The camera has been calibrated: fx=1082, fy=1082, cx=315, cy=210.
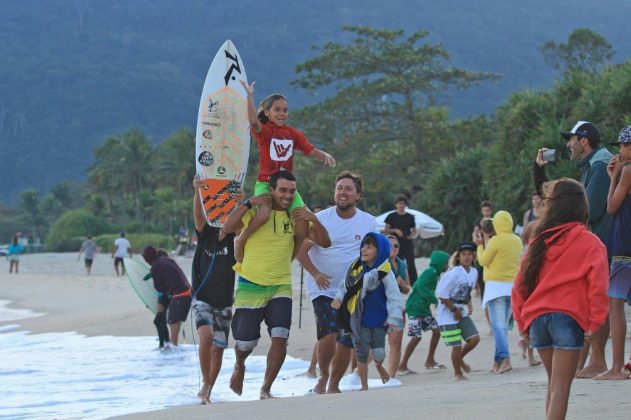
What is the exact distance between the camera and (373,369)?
35.8 feet

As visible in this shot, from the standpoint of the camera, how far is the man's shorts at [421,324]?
1059 cm

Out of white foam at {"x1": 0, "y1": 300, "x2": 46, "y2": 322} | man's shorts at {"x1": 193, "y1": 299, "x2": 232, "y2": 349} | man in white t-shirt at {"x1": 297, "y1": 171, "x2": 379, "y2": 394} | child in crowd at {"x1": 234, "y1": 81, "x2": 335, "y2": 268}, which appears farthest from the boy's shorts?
white foam at {"x1": 0, "y1": 300, "x2": 46, "y2": 322}

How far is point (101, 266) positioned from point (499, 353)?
35930 millimetres

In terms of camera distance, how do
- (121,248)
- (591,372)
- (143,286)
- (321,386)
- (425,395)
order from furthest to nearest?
(121,248)
(143,286)
(321,386)
(591,372)
(425,395)

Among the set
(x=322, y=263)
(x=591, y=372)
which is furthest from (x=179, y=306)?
(x=591, y=372)

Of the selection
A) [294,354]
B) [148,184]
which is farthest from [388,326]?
[148,184]

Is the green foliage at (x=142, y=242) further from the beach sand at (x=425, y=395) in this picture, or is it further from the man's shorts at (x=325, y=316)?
the man's shorts at (x=325, y=316)

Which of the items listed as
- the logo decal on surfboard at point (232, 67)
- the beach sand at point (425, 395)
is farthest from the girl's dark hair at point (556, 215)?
the logo decal on surfboard at point (232, 67)

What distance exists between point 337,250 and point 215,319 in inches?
44.4

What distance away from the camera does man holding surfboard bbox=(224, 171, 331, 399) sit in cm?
776

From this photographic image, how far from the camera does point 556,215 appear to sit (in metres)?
5.05

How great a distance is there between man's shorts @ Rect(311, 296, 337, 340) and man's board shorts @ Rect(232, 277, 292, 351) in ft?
1.38

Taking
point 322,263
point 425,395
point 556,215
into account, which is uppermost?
point 556,215

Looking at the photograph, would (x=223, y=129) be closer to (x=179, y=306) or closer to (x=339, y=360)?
(x=339, y=360)
